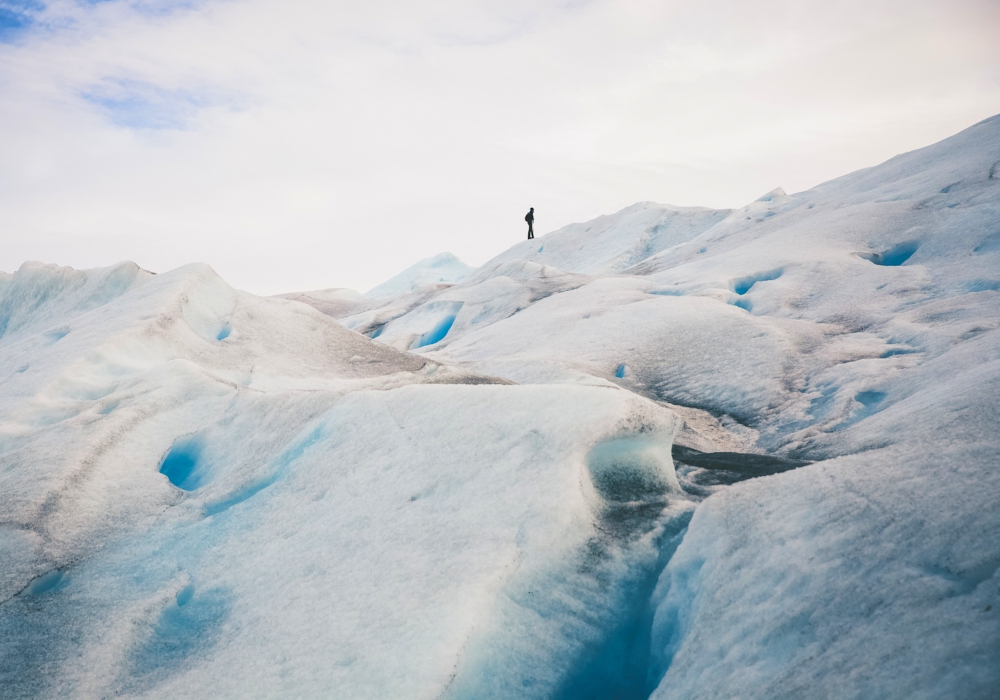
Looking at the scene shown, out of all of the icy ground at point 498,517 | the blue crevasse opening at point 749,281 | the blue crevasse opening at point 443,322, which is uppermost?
the blue crevasse opening at point 443,322

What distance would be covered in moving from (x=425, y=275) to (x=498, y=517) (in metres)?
44.3

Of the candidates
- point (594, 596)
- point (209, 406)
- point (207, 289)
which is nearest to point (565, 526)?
point (594, 596)

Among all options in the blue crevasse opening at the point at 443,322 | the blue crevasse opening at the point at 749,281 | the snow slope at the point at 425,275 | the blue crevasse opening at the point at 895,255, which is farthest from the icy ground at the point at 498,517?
the snow slope at the point at 425,275

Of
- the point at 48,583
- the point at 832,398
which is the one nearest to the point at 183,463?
the point at 48,583

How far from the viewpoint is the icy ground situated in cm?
305

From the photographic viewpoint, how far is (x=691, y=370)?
9812mm

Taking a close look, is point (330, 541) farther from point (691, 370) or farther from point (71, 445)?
point (691, 370)

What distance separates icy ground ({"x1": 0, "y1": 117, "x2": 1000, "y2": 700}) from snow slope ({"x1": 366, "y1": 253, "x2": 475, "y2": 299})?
36.1 meters

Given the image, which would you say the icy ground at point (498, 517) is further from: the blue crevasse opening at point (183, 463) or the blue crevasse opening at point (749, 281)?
the blue crevasse opening at point (749, 281)

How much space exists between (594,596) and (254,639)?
2.36 meters

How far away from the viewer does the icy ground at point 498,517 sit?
305 centimetres

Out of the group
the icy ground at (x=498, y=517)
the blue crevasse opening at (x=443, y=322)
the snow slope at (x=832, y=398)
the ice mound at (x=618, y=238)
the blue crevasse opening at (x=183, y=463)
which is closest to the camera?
the snow slope at (x=832, y=398)

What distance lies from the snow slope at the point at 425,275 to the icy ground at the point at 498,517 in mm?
36120

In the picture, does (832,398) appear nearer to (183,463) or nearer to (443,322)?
(183,463)
